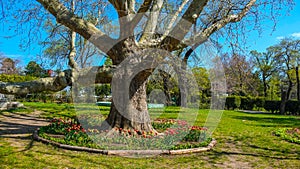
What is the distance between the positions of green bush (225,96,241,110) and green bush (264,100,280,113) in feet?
8.26

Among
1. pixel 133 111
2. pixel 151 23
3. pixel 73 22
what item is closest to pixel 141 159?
pixel 133 111

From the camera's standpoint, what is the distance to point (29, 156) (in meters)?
4.39

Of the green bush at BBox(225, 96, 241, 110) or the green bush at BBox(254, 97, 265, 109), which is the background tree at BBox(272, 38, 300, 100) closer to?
the green bush at BBox(254, 97, 265, 109)

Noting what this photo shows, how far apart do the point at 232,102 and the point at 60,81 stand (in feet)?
70.8

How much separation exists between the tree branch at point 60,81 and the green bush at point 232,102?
2025 centimetres

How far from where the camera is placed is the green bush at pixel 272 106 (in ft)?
70.9

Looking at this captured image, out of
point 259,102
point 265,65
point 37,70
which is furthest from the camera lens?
point 265,65

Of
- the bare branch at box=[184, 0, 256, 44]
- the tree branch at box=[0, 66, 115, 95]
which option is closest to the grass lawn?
the tree branch at box=[0, 66, 115, 95]

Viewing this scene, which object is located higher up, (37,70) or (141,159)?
(37,70)

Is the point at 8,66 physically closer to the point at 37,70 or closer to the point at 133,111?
the point at 37,70

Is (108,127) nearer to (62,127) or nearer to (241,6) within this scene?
(62,127)

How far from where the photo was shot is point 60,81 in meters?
5.57

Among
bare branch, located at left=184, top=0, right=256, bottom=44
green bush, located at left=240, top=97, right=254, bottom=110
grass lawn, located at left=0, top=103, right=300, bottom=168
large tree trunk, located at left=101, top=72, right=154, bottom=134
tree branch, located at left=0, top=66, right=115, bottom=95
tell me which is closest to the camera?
grass lawn, located at left=0, top=103, right=300, bottom=168

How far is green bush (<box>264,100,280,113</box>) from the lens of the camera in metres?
21.6
